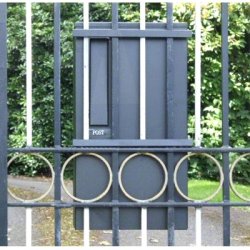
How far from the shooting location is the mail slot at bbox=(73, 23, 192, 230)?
Result: 8.89ft

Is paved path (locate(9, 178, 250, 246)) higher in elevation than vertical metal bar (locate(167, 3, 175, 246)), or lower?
lower

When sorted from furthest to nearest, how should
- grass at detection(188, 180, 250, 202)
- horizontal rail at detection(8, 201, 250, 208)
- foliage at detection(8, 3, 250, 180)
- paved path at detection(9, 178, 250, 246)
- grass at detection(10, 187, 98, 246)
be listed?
1. foliage at detection(8, 3, 250, 180)
2. grass at detection(188, 180, 250, 202)
3. paved path at detection(9, 178, 250, 246)
4. grass at detection(10, 187, 98, 246)
5. horizontal rail at detection(8, 201, 250, 208)

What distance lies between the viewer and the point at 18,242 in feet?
19.3

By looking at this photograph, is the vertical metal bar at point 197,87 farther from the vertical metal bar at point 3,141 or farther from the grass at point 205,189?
the grass at point 205,189

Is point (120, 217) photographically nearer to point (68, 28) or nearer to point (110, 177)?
point (110, 177)

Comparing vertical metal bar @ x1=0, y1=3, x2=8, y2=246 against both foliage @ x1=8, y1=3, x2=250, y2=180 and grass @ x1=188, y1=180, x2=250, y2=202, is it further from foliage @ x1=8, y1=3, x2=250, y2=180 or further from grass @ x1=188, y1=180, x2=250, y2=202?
foliage @ x1=8, y1=3, x2=250, y2=180

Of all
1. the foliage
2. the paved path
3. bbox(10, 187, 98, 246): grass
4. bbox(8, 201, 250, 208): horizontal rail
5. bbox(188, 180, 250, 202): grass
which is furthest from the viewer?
the foliage

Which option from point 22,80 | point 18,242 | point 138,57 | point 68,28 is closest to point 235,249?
point 138,57

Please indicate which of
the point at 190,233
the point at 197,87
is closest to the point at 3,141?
the point at 197,87

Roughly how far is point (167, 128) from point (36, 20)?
732 cm

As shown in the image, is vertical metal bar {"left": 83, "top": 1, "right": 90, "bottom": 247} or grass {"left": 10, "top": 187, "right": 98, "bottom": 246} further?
grass {"left": 10, "top": 187, "right": 98, "bottom": 246}

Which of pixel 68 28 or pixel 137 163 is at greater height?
pixel 68 28

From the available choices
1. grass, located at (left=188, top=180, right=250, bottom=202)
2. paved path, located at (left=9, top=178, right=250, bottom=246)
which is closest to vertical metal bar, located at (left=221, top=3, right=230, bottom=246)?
paved path, located at (left=9, top=178, right=250, bottom=246)

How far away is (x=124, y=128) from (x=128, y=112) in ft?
0.25
